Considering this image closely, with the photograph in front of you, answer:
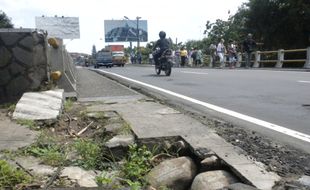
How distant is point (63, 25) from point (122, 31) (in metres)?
31.1

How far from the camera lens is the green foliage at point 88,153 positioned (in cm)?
448

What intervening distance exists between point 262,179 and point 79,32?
2188 inches

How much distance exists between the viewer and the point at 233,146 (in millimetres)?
4543

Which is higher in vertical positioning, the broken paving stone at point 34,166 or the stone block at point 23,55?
the stone block at point 23,55

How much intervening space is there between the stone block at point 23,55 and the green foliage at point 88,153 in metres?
2.97

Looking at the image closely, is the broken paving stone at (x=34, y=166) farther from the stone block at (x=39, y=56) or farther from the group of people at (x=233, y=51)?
the group of people at (x=233, y=51)

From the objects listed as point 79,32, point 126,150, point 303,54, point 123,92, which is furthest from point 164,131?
point 79,32

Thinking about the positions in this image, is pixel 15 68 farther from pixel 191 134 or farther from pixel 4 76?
pixel 191 134

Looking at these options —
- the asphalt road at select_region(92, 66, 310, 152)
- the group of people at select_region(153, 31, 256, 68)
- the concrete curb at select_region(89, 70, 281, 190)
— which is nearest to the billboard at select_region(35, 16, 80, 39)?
the group of people at select_region(153, 31, 256, 68)

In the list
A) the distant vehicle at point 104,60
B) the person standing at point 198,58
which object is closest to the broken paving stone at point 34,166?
the person standing at point 198,58

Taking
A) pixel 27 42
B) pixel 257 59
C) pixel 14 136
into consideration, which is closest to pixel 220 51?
pixel 257 59

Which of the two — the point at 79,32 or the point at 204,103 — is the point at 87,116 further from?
the point at 79,32

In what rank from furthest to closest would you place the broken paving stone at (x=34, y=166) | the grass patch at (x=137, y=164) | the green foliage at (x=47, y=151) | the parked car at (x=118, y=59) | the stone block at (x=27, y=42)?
the parked car at (x=118, y=59) < the stone block at (x=27, y=42) < the green foliage at (x=47, y=151) < the grass patch at (x=137, y=164) < the broken paving stone at (x=34, y=166)

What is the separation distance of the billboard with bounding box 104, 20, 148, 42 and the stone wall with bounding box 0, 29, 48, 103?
79.6 meters
